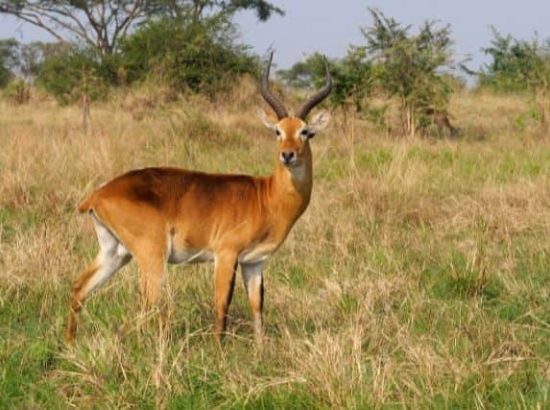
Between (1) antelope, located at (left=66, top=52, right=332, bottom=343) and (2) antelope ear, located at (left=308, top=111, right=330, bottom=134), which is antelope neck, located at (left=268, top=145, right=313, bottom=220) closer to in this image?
(1) antelope, located at (left=66, top=52, right=332, bottom=343)

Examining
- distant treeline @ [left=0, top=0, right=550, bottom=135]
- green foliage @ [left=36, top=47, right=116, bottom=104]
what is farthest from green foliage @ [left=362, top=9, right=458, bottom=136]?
green foliage @ [left=36, top=47, right=116, bottom=104]

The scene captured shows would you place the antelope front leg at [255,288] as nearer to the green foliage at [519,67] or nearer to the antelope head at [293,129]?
the antelope head at [293,129]

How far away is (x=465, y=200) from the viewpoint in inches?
333

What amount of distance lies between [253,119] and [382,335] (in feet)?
37.8

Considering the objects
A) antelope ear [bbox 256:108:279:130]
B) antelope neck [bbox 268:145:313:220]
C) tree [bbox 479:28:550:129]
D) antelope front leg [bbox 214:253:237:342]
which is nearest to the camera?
antelope front leg [bbox 214:253:237:342]

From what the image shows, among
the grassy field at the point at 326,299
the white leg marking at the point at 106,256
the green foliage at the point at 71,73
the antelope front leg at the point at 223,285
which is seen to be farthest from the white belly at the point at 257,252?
the green foliage at the point at 71,73

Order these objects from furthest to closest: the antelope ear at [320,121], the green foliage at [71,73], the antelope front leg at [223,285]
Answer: the green foliage at [71,73] < the antelope ear at [320,121] < the antelope front leg at [223,285]

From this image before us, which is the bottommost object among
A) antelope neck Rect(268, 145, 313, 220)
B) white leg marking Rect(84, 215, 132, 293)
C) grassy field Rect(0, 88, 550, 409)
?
grassy field Rect(0, 88, 550, 409)

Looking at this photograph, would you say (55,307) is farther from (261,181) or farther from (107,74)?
(107,74)

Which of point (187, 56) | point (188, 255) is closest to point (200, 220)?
point (188, 255)

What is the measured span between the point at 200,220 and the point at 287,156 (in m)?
0.62

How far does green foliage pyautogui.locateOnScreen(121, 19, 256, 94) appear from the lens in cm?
1873

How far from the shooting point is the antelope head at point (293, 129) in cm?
515

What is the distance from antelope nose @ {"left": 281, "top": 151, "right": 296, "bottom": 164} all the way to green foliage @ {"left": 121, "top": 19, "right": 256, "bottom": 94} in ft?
44.4
